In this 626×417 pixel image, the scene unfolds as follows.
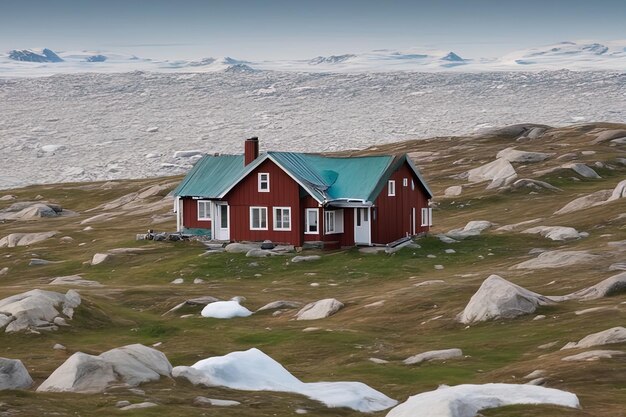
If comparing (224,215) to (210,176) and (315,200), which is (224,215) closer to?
(210,176)

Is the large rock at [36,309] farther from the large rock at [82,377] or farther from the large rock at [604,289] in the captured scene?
the large rock at [604,289]

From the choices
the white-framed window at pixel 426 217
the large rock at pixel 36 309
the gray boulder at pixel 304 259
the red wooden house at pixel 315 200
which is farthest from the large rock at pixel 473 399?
the white-framed window at pixel 426 217

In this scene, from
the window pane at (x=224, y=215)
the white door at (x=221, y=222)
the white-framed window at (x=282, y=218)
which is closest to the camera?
the white-framed window at (x=282, y=218)

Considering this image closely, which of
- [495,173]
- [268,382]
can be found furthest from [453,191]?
[268,382]

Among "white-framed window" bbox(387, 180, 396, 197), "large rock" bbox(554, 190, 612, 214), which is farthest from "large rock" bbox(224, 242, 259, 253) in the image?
"large rock" bbox(554, 190, 612, 214)

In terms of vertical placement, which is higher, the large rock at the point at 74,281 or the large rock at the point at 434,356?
the large rock at the point at 434,356

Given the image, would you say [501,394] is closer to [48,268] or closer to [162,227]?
[48,268]

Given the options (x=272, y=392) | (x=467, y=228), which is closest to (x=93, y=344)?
(x=272, y=392)
